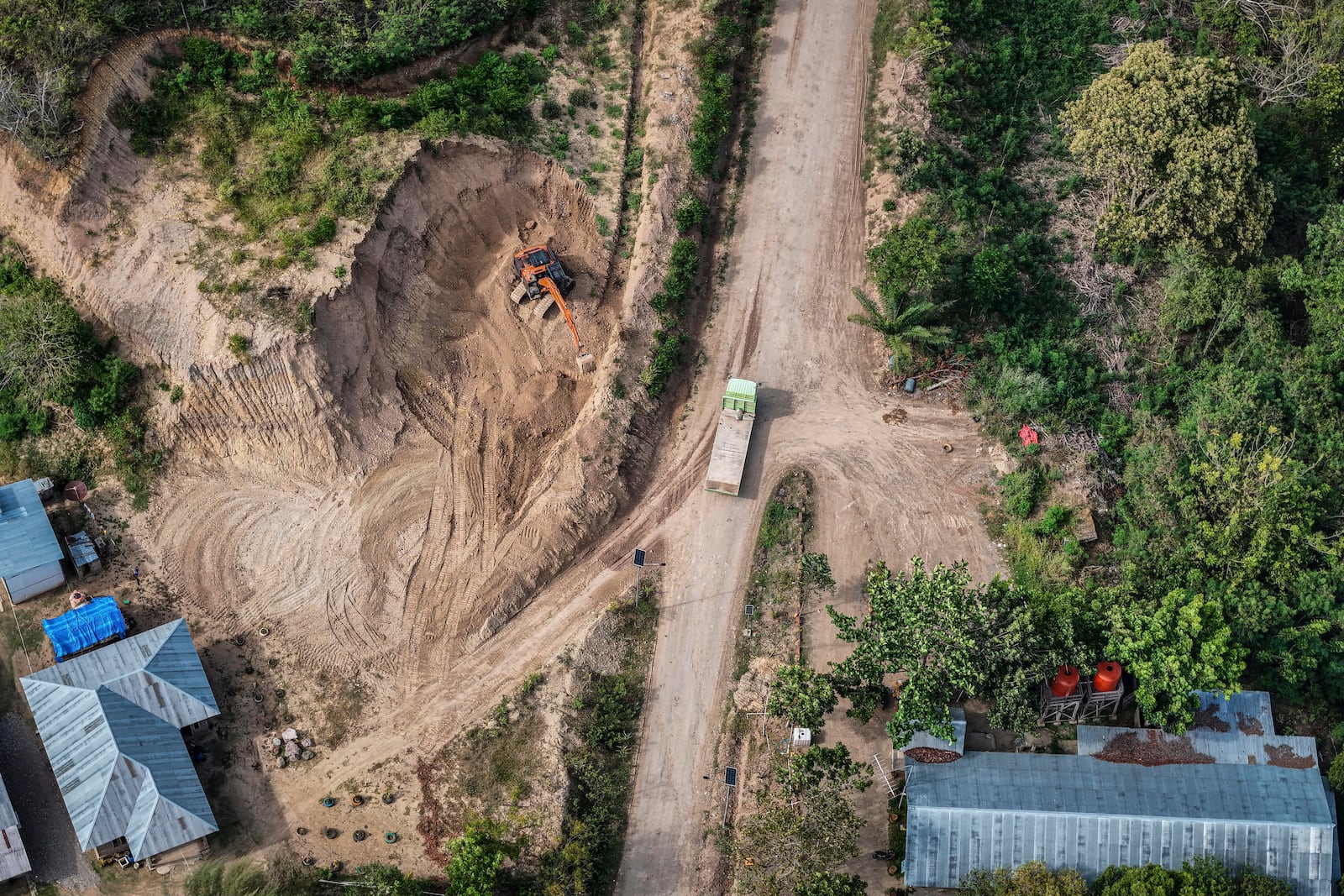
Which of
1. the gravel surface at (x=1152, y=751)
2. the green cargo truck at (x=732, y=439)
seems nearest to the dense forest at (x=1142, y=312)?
the gravel surface at (x=1152, y=751)

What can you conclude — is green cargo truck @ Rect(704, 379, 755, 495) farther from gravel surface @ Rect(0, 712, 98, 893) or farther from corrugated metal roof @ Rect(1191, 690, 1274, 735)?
gravel surface @ Rect(0, 712, 98, 893)

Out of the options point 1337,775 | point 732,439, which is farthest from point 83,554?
point 1337,775

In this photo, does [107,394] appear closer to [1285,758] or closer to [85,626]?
[85,626]

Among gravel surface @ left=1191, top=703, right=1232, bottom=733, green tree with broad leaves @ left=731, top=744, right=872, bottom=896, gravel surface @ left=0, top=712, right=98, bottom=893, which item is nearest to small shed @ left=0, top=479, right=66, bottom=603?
gravel surface @ left=0, top=712, right=98, bottom=893

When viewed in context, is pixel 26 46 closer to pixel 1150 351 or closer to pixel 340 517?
pixel 340 517

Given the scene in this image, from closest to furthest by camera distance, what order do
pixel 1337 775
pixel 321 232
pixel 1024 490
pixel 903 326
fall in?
pixel 1337 775 < pixel 321 232 < pixel 1024 490 < pixel 903 326

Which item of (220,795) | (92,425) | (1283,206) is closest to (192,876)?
(220,795)

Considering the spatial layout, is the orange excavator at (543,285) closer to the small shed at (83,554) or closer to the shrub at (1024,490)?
the shrub at (1024,490)
